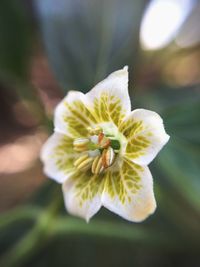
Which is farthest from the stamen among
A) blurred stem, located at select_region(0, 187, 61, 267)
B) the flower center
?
blurred stem, located at select_region(0, 187, 61, 267)

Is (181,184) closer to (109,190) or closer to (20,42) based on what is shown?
(109,190)

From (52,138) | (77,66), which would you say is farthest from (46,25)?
(52,138)

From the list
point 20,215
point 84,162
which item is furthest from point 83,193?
point 20,215

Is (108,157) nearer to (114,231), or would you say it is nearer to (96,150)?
(96,150)

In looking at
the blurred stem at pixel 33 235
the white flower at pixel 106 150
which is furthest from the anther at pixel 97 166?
the blurred stem at pixel 33 235

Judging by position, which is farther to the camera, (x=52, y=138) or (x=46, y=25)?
(x=46, y=25)

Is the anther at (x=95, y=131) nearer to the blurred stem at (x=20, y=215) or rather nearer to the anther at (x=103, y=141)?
the anther at (x=103, y=141)
